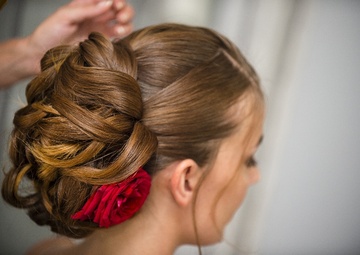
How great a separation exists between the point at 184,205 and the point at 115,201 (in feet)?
0.62

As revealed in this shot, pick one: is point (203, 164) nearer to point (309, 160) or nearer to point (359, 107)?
point (309, 160)

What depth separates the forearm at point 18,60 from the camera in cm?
94

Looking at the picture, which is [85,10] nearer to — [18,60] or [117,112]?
[18,60]

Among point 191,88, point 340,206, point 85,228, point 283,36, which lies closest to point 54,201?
point 85,228

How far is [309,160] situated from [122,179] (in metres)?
0.90

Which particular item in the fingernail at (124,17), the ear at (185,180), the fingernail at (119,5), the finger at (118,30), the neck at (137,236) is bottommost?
the neck at (137,236)

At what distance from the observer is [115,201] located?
675mm

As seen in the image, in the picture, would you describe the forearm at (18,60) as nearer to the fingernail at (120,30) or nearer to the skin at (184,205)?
the fingernail at (120,30)

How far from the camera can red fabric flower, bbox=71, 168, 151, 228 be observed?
2.19 ft

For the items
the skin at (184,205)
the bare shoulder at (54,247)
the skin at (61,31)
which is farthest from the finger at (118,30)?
the bare shoulder at (54,247)

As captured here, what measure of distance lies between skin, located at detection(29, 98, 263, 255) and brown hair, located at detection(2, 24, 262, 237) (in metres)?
0.03

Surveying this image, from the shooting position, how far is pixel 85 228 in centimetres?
76

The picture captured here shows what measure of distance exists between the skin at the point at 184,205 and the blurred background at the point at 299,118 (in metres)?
0.46

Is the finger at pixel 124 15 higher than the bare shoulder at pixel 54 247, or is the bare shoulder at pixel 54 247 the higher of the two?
the finger at pixel 124 15
